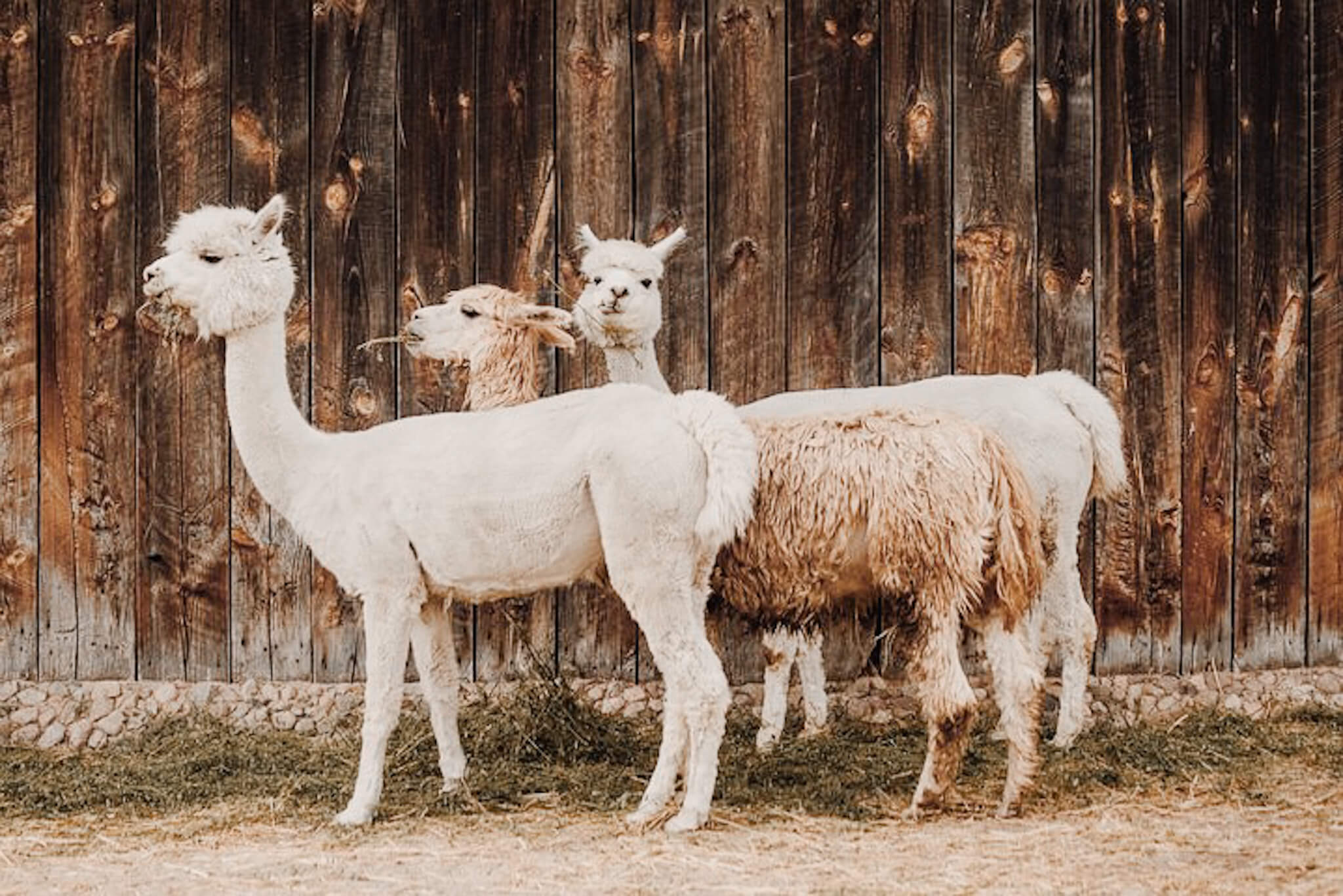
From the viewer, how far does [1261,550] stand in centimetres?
756

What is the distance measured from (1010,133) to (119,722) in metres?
4.60

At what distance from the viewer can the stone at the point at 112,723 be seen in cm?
739

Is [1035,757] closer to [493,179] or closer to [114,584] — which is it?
[493,179]

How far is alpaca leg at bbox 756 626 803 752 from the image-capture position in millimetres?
7098

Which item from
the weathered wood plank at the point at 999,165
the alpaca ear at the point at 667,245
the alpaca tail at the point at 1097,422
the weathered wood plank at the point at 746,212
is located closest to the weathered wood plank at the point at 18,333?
the alpaca ear at the point at 667,245

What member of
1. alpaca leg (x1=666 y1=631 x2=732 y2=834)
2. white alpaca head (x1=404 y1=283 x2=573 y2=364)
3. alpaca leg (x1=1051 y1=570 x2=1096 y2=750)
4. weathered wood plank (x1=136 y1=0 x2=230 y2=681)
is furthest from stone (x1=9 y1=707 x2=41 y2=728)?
alpaca leg (x1=1051 y1=570 x2=1096 y2=750)

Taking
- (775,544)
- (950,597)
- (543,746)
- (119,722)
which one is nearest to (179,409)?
(119,722)

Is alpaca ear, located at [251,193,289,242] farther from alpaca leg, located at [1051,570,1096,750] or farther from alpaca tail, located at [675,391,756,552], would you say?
alpaca leg, located at [1051,570,1096,750]

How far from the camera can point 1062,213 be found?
7500 millimetres

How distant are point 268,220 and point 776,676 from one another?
2.76 metres

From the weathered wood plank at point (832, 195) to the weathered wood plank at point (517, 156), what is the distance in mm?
1059

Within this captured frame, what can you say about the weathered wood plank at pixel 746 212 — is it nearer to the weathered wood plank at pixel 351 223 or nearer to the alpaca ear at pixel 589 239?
the alpaca ear at pixel 589 239

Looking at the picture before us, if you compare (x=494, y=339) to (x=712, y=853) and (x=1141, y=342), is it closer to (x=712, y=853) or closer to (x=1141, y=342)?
(x=712, y=853)

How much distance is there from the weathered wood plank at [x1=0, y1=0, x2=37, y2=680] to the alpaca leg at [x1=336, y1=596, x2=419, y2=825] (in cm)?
242
